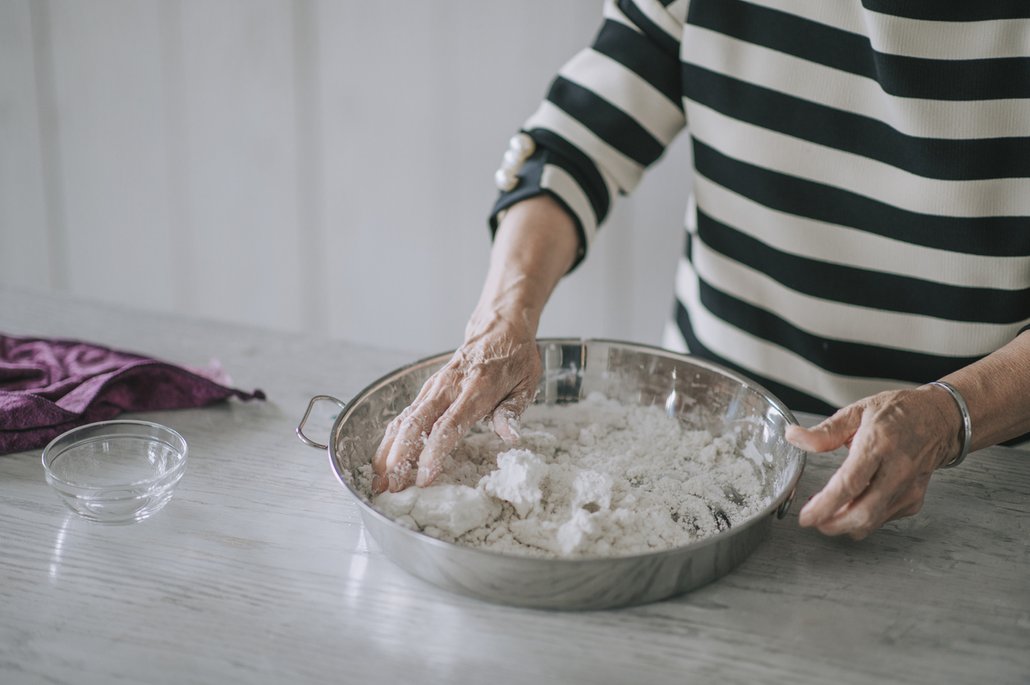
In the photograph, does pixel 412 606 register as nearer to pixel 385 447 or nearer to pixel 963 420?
pixel 385 447

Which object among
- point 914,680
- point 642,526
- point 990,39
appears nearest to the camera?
point 914,680

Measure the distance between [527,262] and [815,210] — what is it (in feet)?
1.28

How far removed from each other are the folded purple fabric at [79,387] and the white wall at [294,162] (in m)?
1.07

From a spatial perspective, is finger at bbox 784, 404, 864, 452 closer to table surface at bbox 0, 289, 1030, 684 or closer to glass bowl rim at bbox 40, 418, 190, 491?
table surface at bbox 0, 289, 1030, 684

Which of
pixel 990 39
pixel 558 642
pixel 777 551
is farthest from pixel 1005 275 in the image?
pixel 558 642

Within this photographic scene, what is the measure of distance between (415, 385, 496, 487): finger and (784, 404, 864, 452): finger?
322 millimetres

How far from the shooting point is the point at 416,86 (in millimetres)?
2141

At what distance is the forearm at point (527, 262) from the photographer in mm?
1145

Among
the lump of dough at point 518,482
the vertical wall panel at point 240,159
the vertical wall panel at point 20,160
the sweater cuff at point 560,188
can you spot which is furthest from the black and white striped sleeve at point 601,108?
the vertical wall panel at point 20,160

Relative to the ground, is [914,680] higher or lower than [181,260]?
higher

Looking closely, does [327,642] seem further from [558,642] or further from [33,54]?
[33,54]

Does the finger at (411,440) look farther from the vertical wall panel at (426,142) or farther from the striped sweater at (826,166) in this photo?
the vertical wall panel at (426,142)

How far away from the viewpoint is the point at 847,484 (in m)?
0.83

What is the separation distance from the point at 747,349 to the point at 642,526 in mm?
590
